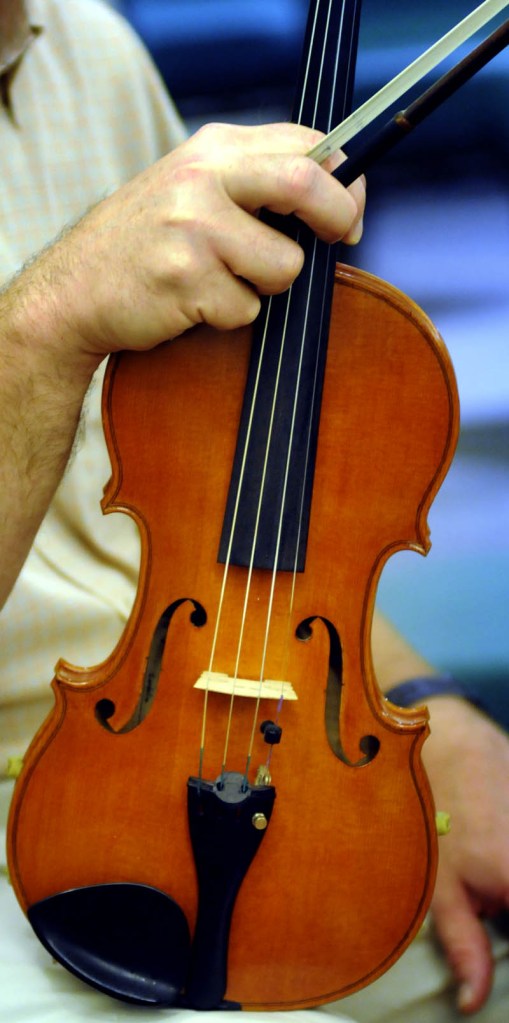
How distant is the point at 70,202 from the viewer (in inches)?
32.9

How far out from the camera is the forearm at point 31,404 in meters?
0.57

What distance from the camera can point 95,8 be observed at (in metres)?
0.91

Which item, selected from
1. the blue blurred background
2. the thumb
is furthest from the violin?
the blue blurred background

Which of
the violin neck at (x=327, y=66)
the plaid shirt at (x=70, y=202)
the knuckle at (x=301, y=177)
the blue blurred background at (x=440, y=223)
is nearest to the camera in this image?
the knuckle at (x=301, y=177)

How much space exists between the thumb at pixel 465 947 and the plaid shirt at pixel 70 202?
33 centimetres

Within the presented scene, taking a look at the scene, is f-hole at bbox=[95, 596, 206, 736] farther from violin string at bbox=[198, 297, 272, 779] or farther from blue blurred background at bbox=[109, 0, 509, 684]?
blue blurred background at bbox=[109, 0, 509, 684]

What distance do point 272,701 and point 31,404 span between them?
24 centimetres

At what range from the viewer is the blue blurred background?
101 centimetres

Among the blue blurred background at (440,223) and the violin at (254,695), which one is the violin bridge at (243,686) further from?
the blue blurred background at (440,223)

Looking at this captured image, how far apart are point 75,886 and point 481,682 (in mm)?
666

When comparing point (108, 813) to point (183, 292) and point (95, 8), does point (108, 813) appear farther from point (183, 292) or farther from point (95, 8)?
point (95, 8)

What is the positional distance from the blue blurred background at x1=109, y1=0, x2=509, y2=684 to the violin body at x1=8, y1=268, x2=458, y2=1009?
21.8 inches

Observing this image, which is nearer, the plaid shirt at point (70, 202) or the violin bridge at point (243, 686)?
the violin bridge at point (243, 686)

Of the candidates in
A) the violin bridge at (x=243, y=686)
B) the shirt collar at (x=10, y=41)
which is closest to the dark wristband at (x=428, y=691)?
the violin bridge at (x=243, y=686)
